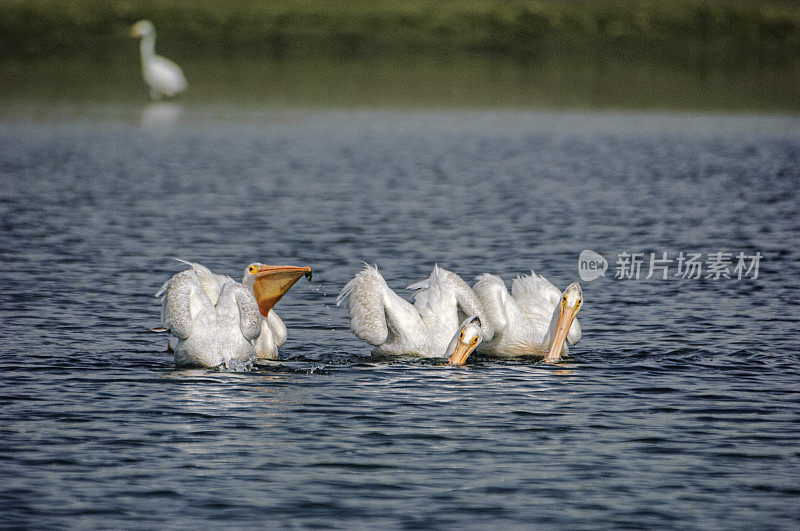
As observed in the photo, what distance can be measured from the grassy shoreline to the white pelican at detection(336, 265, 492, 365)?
52.5 m

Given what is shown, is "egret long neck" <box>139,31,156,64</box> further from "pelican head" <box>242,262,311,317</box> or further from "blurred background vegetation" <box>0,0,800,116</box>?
"pelican head" <box>242,262,311,317</box>

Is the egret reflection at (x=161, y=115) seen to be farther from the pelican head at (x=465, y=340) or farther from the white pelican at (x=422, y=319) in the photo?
the pelican head at (x=465, y=340)

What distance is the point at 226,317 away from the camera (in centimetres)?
1159

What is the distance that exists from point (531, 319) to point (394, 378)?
6.49 ft

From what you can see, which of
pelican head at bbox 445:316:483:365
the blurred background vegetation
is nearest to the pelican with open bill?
pelican head at bbox 445:316:483:365

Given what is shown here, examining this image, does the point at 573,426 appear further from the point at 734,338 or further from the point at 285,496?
the point at 734,338

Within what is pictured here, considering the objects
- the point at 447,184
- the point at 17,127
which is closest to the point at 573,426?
the point at 447,184

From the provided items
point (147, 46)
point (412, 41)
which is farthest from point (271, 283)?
point (412, 41)

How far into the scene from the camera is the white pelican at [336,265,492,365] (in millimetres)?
11828

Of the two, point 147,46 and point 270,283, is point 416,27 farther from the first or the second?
point 270,283

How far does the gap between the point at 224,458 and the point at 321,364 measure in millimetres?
2911

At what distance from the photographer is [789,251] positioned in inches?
698

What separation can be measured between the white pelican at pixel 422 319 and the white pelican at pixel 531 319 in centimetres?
19

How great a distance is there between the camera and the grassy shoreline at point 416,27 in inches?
2539
